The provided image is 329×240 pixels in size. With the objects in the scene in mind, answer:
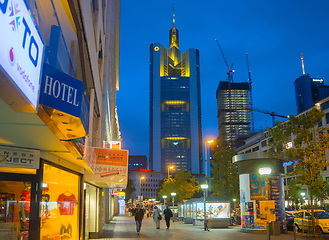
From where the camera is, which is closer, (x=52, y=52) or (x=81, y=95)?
(x=81, y=95)

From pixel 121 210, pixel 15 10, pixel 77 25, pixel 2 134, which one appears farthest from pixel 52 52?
pixel 121 210

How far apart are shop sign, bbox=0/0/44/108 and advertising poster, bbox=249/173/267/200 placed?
20244 millimetres

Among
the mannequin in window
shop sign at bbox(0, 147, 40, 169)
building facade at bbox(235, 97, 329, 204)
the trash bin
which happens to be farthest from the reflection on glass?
building facade at bbox(235, 97, 329, 204)

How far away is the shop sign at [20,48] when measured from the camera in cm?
232

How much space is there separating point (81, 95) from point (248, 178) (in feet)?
62.8

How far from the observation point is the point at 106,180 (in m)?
13.4

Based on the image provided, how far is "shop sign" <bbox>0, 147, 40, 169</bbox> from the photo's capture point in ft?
20.1

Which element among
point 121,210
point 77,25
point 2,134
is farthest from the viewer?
point 121,210

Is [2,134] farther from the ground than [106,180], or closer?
farther from the ground

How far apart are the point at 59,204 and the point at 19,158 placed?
3.67 meters

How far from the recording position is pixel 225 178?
44.3m

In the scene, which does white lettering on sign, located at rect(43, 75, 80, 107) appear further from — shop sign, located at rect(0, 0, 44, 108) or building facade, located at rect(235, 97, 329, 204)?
building facade, located at rect(235, 97, 329, 204)

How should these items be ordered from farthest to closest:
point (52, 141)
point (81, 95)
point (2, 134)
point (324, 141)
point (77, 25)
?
point (324, 141) < point (77, 25) < point (52, 141) < point (2, 134) < point (81, 95)

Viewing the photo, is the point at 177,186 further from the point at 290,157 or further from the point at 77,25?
the point at 77,25
